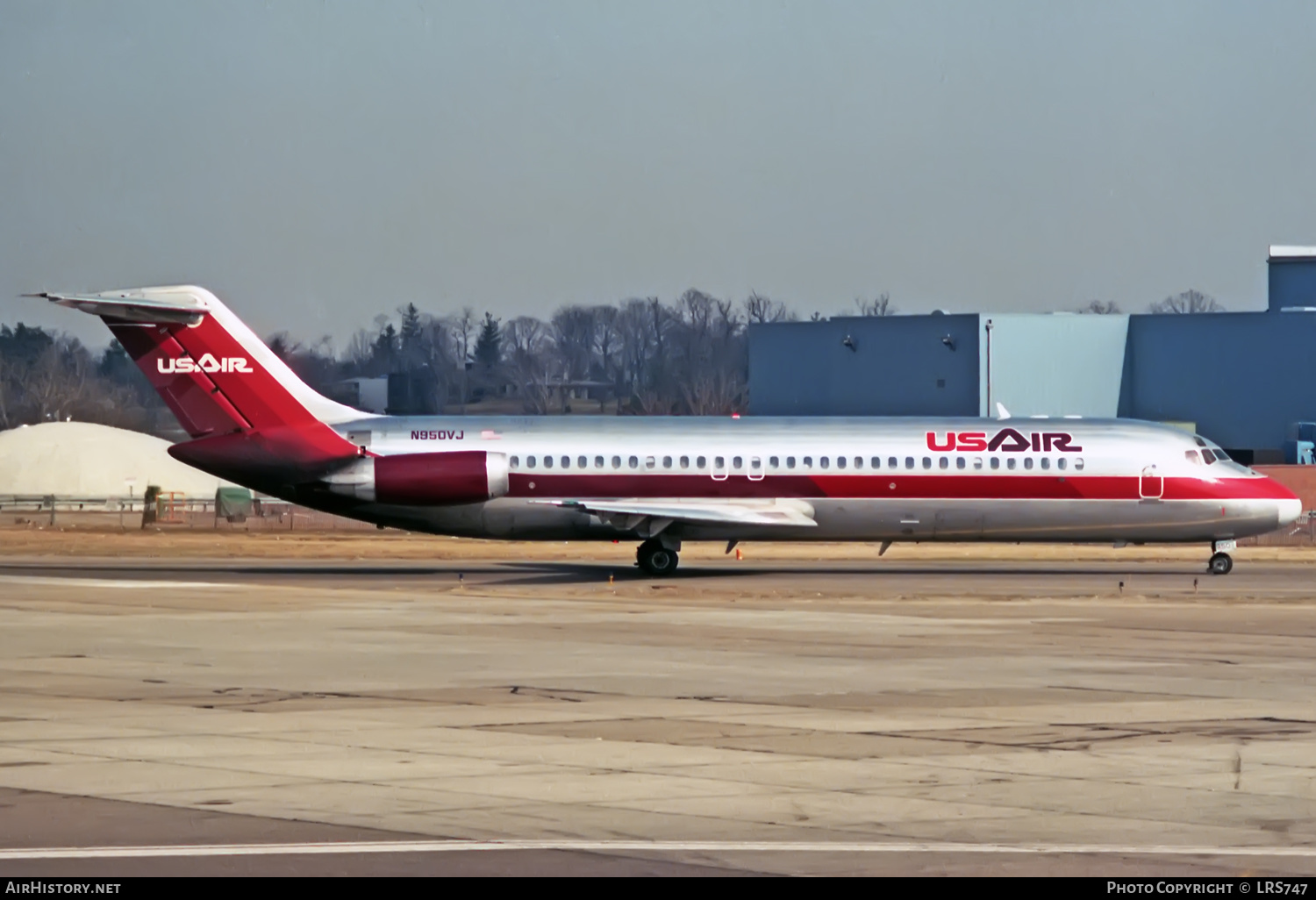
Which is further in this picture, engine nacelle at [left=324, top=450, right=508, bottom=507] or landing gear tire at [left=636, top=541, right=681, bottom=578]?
landing gear tire at [left=636, top=541, right=681, bottom=578]

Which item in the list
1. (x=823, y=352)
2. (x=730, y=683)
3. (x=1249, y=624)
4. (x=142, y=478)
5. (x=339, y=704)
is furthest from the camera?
(x=142, y=478)

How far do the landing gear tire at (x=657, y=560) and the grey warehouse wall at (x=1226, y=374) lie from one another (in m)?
41.7

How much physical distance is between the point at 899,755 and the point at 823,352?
67.7 m

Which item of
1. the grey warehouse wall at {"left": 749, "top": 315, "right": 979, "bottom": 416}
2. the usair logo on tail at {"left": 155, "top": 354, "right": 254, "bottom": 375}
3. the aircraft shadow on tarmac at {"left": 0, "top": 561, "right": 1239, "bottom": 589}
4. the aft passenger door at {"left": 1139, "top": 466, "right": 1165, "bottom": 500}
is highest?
the grey warehouse wall at {"left": 749, "top": 315, "right": 979, "bottom": 416}

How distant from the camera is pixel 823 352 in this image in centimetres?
8256

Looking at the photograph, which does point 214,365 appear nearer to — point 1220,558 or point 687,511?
point 687,511

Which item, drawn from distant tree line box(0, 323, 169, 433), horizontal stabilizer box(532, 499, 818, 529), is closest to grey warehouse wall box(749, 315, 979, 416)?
horizontal stabilizer box(532, 499, 818, 529)

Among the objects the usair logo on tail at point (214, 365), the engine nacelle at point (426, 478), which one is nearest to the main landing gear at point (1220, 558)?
the engine nacelle at point (426, 478)

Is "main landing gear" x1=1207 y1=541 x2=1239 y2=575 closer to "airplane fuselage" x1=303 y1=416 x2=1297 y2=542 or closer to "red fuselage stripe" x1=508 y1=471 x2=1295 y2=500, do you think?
"airplane fuselage" x1=303 y1=416 x2=1297 y2=542

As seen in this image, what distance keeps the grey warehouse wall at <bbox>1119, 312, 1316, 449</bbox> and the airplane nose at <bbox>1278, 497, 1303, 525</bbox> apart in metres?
35.4

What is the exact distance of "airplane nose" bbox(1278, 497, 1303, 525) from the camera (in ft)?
140

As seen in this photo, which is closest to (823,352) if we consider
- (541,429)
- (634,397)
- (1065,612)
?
(541,429)

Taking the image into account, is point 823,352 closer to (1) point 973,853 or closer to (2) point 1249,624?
(2) point 1249,624

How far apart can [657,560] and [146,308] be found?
12746mm
